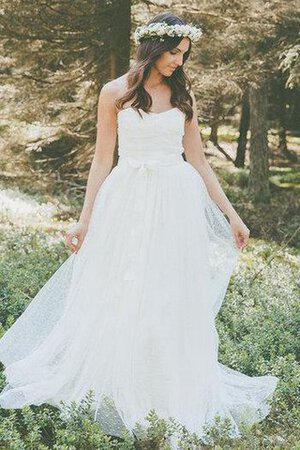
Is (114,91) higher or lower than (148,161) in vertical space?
higher

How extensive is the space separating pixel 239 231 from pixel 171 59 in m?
1.15

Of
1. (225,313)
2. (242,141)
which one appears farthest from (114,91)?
(242,141)

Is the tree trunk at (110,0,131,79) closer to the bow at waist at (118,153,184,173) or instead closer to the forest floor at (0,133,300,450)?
the forest floor at (0,133,300,450)

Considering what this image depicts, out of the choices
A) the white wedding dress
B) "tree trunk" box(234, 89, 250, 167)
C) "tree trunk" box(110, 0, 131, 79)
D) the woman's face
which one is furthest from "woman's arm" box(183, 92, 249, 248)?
"tree trunk" box(234, 89, 250, 167)

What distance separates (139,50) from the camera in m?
3.79

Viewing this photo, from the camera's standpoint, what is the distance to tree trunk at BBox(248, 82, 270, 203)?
1535 centimetres

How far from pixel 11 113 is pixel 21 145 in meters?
1.49

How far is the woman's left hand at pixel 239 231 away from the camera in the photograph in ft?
13.5

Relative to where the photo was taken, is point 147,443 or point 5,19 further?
point 5,19

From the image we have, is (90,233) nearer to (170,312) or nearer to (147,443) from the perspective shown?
(170,312)

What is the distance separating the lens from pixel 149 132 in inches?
148

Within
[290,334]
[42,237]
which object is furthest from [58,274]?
[42,237]

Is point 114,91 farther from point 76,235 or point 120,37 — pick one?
point 120,37

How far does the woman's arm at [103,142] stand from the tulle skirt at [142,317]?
0.05 metres
